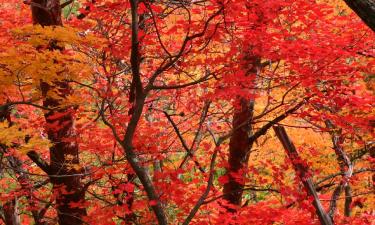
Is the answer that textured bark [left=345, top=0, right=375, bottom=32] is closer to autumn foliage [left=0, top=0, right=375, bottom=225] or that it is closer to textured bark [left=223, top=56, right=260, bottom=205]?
autumn foliage [left=0, top=0, right=375, bottom=225]

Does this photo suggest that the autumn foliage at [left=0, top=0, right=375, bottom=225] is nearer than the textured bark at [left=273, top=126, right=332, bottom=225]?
Yes

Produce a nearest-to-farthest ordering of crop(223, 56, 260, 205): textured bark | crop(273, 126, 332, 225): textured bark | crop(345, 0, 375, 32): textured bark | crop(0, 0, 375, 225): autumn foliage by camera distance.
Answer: crop(345, 0, 375, 32): textured bark → crop(0, 0, 375, 225): autumn foliage → crop(273, 126, 332, 225): textured bark → crop(223, 56, 260, 205): textured bark

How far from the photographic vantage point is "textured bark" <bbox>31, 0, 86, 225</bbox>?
6242 millimetres

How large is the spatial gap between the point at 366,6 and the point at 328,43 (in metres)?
3.73

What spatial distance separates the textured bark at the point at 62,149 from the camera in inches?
246

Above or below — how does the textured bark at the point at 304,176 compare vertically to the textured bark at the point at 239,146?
below

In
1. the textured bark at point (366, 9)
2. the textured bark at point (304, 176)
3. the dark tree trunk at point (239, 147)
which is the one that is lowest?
the textured bark at point (366, 9)

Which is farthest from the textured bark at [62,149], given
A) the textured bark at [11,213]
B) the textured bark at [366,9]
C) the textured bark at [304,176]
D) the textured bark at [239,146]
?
the textured bark at [366,9]

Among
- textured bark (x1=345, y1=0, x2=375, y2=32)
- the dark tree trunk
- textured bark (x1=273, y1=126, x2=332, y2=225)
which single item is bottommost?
textured bark (x1=345, y1=0, x2=375, y2=32)

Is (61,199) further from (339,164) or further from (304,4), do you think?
(339,164)

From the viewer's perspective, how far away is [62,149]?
6.62m

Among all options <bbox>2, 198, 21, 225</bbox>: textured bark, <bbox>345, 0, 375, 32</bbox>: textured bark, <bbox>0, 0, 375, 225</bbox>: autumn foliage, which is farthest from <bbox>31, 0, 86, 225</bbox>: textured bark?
<bbox>345, 0, 375, 32</bbox>: textured bark

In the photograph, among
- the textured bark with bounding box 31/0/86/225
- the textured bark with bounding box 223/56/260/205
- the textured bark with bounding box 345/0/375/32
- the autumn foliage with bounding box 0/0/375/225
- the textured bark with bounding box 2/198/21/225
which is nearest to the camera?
the textured bark with bounding box 345/0/375/32

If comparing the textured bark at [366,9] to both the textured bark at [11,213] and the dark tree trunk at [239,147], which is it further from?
the textured bark at [11,213]
